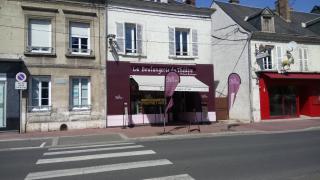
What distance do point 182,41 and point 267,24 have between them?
6863mm

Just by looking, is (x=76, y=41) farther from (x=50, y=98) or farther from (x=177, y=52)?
(x=177, y=52)

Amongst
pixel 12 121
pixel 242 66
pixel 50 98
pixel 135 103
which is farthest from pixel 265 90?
pixel 12 121

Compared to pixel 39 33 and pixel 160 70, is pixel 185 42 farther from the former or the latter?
pixel 39 33

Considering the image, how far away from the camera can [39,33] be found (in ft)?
60.7

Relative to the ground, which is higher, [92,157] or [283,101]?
[283,101]

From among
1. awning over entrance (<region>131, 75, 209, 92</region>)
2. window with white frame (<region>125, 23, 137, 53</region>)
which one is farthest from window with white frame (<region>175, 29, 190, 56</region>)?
window with white frame (<region>125, 23, 137, 53</region>)

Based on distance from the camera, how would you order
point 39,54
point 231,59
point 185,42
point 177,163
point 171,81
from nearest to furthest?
point 177,163, point 171,81, point 39,54, point 185,42, point 231,59

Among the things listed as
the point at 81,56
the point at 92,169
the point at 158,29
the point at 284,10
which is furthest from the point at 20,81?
the point at 284,10

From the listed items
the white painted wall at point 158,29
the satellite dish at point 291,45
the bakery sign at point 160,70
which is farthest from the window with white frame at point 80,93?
the satellite dish at point 291,45

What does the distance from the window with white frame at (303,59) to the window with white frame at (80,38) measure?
578 inches

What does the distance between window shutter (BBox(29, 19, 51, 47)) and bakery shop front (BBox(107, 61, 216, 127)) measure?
3372 millimetres

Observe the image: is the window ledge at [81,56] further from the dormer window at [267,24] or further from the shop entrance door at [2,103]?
the dormer window at [267,24]

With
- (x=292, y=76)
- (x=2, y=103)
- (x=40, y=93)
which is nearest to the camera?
(x=2, y=103)

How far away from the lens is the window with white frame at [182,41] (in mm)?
21703
